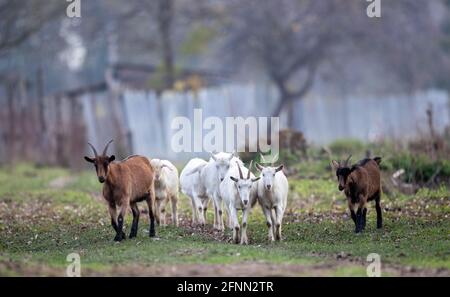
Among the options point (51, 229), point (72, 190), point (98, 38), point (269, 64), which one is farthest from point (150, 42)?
point (51, 229)

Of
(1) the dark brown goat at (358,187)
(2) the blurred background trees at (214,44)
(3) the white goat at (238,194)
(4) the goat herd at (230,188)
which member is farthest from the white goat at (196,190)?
(2) the blurred background trees at (214,44)

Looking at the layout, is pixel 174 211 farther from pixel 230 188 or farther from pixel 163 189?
pixel 230 188

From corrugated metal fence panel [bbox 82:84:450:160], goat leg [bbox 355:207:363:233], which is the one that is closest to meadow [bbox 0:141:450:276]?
goat leg [bbox 355:207:363:233]

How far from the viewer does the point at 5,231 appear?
652 inches

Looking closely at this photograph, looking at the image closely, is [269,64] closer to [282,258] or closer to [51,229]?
[51,229]

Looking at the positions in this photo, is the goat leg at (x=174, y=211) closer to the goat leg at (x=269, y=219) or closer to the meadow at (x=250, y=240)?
the meadow at (x=250, y=240)

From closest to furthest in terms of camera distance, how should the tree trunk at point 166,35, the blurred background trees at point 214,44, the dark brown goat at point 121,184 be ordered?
the dark brown goat at point 121,184, the blurred background trees at point 214,44, the tree trunk at point 166,35

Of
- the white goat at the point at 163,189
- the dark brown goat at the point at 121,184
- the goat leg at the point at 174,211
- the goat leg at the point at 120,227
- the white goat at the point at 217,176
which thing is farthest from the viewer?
the goat leg at the point at 174,211

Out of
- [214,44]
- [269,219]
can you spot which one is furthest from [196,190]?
[214,44]

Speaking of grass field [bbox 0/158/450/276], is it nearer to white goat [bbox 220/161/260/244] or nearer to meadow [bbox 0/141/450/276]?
meadow [bbox 0/141/450/276]

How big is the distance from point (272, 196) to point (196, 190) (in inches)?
96.6

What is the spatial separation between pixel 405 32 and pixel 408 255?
29205mm

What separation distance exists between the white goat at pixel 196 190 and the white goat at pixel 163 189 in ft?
1.07

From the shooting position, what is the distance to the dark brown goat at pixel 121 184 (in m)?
14.4
